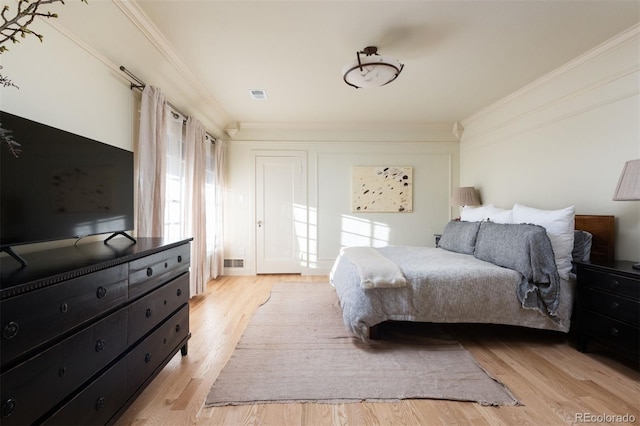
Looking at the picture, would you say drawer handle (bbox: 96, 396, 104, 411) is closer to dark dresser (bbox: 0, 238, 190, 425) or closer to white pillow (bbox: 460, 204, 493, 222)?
dark dresser (bbox: 0, 238, 190, 425)

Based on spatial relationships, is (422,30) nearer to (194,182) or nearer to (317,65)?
(317,65)

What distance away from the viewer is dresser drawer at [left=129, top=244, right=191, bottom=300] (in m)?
1.45

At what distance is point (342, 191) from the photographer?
465 centimetres

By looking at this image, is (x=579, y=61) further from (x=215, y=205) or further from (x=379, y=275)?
(x=215, y=205)

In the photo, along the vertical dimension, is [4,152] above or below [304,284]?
above

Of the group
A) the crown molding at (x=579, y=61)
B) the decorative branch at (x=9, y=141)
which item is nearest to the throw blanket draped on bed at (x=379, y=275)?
the decorative branch at (x=9, y=141)

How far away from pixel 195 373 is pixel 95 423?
29.1 inches

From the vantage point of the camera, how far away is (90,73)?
1912mm

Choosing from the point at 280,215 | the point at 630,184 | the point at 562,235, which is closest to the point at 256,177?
the point at 280,215

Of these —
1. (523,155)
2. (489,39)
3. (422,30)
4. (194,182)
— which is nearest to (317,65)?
(422,30)

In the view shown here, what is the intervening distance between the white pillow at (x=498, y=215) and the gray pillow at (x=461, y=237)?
19 centimetres

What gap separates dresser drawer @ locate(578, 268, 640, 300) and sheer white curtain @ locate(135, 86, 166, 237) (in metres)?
3.49

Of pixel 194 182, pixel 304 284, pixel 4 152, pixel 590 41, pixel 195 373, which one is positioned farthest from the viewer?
pixel 304 284

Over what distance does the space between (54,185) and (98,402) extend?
999 mm
